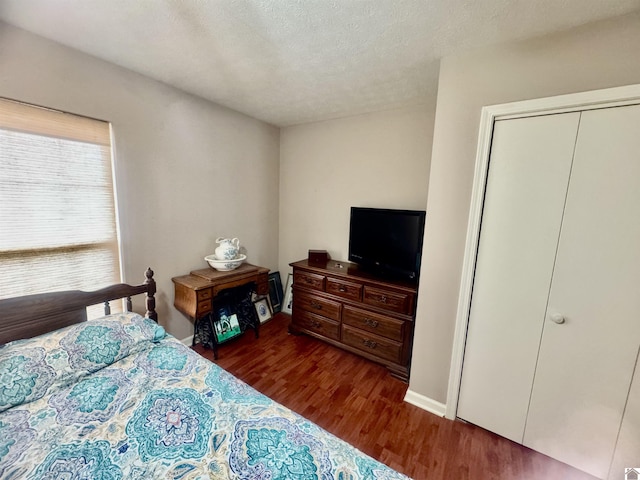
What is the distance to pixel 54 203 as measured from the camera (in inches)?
65.3

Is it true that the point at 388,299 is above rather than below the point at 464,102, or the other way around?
below

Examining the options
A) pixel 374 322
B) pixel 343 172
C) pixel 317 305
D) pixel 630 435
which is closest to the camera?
pixel 630 435

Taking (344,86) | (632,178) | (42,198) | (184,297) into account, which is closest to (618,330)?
(632,178)

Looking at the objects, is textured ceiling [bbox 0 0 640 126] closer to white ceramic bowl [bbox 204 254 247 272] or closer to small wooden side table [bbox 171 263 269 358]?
white ceramic bowl [bbox 204 254 247 272]

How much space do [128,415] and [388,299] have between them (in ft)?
5.95

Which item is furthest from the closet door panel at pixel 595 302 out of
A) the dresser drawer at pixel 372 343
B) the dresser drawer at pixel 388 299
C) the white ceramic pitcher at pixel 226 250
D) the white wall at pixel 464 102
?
the white ceramic pitcher at pixel 226 250

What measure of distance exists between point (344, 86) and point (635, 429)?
2.75 metres

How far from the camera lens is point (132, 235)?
2045 mm

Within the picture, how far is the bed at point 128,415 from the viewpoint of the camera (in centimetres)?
88

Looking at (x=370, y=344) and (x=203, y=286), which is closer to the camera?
(x=203, y=286)

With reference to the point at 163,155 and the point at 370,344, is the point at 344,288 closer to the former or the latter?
the point at 370,344

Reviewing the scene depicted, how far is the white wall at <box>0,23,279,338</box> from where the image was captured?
157cm

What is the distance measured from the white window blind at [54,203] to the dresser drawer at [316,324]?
170cm

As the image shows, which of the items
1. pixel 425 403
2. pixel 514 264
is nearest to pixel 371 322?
A: pixel 425 403
